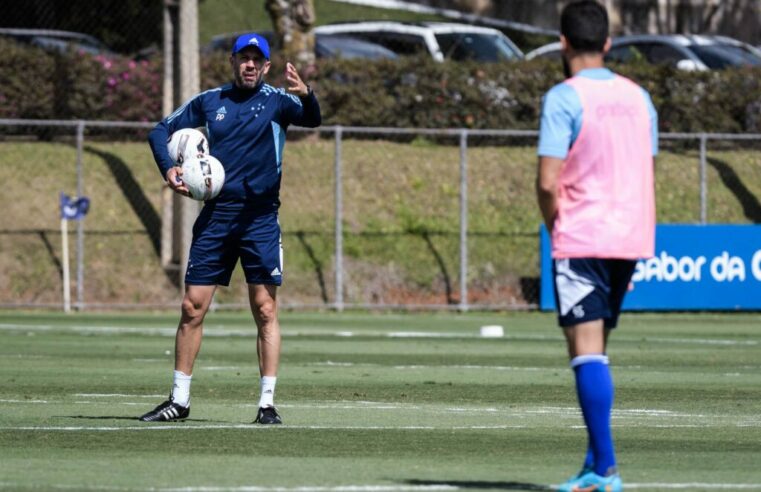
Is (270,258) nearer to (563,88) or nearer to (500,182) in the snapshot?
(563,88)

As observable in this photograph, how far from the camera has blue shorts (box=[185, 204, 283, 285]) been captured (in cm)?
1033

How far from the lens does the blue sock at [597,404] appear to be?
700 cm

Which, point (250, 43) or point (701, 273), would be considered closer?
point (250, 43)

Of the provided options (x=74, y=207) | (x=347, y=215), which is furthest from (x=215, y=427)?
(x=347, y=215)

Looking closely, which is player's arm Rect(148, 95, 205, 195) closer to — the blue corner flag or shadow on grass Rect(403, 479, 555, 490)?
shadow on grass Rect(403, 479, 555, 490)

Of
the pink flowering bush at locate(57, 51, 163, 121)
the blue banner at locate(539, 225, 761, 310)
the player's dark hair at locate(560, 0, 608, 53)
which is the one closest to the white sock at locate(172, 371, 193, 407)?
the player's dark hair at locate(560, 0, 608, 53)

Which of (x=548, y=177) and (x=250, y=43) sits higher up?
(x=250, y=43)

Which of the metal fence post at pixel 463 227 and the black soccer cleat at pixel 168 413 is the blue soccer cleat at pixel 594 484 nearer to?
the black soccer cleat at pixel 168 413

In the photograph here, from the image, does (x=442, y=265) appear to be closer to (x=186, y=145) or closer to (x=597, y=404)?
(x=186, y=145)

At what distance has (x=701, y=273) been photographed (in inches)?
936

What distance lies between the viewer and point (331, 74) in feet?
91.8

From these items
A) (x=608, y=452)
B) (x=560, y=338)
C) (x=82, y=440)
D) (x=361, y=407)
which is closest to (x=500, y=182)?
(x=560, y=338)

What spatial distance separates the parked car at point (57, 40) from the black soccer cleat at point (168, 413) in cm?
1743

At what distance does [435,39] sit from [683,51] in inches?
191
